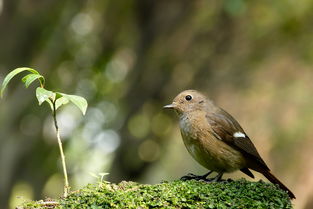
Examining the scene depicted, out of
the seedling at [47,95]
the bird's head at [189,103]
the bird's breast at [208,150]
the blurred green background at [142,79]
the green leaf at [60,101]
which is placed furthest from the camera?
the blurred green background at [142,79]

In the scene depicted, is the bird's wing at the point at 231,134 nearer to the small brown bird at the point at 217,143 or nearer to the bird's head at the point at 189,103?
the small brown bird at the point at 217,143

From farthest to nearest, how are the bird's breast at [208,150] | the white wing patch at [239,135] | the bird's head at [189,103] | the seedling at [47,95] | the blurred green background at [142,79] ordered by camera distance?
the blurred green background at [142,79] < the bird's head at [189,103] < the white wing patch at [239,135] < the bird's breast at [208,150] < the seedling at [47,95]

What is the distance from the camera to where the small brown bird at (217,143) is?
4.96 metres

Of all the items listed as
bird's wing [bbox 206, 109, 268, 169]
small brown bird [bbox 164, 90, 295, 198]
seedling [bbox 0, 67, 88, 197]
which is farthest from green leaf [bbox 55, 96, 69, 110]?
bird's wing [bbox 206, 109, 268, 169]

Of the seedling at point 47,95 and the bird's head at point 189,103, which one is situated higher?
the bird's head at point 189,103

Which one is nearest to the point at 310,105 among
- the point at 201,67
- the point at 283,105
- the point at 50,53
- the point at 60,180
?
the point at 283,105

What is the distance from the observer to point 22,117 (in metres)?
10.1

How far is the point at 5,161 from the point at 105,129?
96.5 inches

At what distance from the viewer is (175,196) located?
342 centimetres

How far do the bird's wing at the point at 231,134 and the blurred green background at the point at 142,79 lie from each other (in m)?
3.41

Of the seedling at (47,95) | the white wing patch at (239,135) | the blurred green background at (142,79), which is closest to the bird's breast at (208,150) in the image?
the white wing patch at (239,135)

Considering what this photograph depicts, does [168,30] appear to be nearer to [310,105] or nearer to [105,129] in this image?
[105,129]

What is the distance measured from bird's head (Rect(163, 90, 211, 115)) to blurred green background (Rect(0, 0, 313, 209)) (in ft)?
11.1

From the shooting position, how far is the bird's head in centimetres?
546
